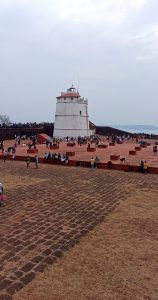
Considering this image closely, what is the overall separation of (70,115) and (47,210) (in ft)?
127

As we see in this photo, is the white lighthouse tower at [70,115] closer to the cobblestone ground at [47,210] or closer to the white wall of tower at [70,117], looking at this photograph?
the white wall of tower at [70,117]

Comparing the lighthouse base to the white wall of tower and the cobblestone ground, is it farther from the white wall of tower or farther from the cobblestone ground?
the cobblestone ground

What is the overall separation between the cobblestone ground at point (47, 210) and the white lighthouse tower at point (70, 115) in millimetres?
29190

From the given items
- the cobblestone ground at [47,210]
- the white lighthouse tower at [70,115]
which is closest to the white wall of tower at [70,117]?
the white lighthouse tower at [70,115]

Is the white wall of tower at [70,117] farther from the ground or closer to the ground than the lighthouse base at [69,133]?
farther from the ground

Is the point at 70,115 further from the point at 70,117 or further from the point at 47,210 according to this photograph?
the point at 47,210

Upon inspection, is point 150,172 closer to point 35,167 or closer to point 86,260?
point 35,167

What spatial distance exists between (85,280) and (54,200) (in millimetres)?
6242

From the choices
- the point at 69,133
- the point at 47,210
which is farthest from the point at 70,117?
the point at 47,210

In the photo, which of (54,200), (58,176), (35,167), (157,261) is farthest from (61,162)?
(157,261)

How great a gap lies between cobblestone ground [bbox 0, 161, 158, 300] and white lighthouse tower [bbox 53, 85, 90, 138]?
95.8 feet

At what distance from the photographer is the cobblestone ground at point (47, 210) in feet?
22.6

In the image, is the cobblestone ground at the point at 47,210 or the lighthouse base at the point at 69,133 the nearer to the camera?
Answer: the cobblestone ground at the point at 47,210

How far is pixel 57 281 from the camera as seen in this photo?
6.14 meters
